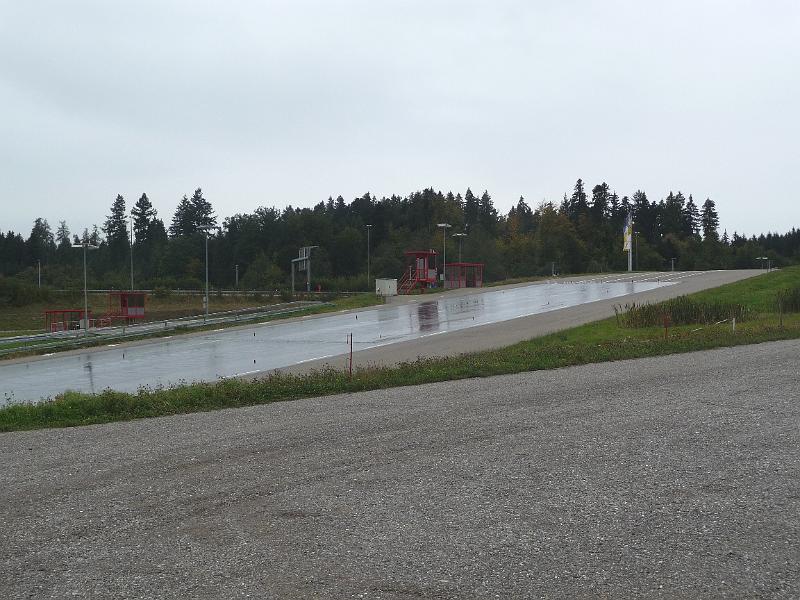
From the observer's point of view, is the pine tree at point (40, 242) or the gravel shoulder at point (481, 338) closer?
the gravel shoulder at point (481, 338)

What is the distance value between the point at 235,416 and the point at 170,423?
1051mm

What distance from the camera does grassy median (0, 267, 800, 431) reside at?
1396 centimetres

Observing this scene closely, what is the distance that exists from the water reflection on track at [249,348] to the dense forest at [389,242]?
175ft

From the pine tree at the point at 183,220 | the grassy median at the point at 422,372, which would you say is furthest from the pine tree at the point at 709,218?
the grassy median at the point at 422,372

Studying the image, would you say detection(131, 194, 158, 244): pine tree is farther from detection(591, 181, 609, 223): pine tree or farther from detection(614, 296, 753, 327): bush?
detection(614, 296, 753, 327): bush

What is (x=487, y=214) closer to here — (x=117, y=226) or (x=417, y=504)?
(x=117, y=226)

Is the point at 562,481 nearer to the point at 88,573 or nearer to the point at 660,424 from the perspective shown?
the point at 660,424

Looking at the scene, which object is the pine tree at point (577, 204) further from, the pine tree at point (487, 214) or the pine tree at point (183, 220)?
the pine tree at point (183, 220)

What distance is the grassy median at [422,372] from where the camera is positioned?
45.8 feet

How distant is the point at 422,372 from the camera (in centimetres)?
1781

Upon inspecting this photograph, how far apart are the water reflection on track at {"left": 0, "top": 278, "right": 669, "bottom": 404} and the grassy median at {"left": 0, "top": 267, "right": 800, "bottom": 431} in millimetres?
4290

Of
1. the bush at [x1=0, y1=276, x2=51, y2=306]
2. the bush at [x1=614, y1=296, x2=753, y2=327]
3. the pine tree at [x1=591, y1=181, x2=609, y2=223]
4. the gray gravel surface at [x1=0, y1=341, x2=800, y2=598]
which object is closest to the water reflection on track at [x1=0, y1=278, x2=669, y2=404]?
the bush at [x1=614, y1=296, x2=753, y2=327]

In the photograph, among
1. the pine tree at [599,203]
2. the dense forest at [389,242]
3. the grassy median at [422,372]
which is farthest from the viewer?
the pine tree at [599,203]

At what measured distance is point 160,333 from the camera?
36.4 metres
